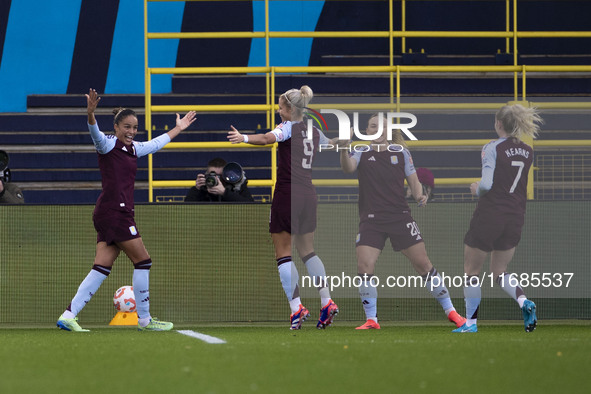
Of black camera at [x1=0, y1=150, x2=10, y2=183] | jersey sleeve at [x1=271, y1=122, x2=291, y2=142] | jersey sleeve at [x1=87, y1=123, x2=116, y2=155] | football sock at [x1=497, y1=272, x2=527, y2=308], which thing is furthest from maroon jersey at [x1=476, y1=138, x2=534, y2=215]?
black camera at [x1=0, y1=150, x2=10, y2=183]

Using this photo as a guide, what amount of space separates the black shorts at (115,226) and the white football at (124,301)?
176 cm

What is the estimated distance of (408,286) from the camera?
33.1 feet

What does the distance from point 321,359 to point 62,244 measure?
538 cm

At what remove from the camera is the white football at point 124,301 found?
10.0 meters

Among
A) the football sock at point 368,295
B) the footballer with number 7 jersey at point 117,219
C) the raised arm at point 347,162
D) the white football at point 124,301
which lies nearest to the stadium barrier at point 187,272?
the white football at point 124,301

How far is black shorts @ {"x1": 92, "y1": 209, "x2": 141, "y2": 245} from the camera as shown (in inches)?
327

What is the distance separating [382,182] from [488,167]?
1.01 m

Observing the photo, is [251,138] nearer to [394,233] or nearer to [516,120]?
[394,233]

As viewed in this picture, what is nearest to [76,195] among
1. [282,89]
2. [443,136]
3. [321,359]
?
[282,89]

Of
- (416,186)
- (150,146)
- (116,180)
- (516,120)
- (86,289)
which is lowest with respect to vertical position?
(86,289)

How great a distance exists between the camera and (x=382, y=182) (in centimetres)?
855

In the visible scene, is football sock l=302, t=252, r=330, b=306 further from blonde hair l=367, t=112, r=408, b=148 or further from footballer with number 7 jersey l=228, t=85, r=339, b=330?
blonde hair l=367, t=112, r=408, b=148

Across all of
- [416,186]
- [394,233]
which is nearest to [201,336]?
[394,233]

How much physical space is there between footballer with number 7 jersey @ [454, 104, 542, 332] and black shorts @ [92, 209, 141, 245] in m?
2.76
